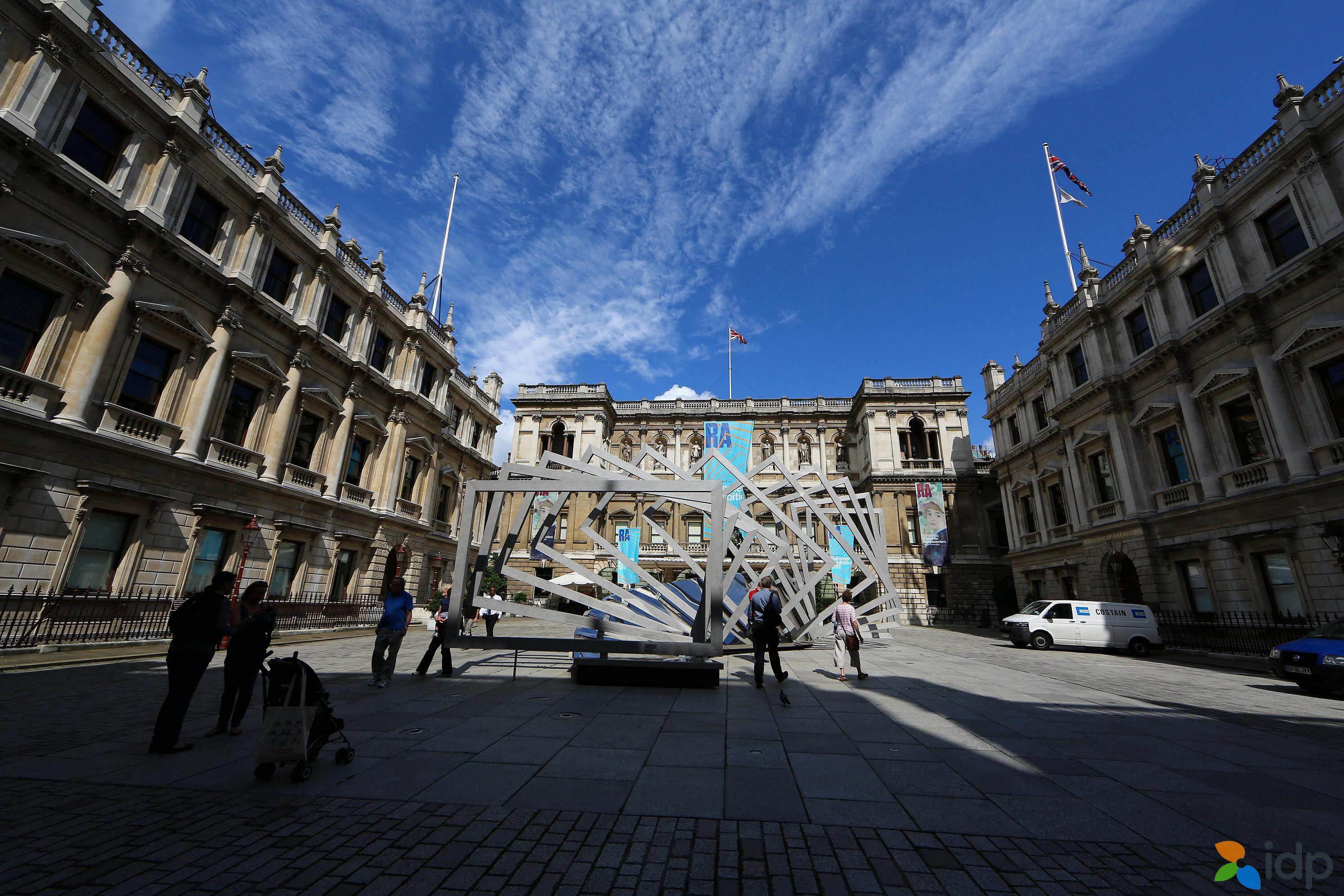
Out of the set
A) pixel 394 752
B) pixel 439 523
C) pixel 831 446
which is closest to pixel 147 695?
pixel 394 752

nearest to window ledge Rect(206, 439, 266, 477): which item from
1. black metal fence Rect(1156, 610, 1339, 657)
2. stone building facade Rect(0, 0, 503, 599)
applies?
stone building facade Rect(0, 0, 503, 599)

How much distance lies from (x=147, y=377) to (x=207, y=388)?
4.70 feet

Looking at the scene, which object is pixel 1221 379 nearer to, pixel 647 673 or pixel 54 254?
pixel 647 673

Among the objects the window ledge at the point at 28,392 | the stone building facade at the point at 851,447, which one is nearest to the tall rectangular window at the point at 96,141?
the window ledge at the point at 28,392

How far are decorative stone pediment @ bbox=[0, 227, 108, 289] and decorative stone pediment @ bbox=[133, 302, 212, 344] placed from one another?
1024mm

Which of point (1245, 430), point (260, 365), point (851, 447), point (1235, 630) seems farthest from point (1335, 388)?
point (260, 365)

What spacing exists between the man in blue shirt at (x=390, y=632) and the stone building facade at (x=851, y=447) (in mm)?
23278

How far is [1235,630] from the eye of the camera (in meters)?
17.2

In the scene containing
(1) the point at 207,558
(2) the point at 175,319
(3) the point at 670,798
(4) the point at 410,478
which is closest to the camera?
(3) the point at 670,798

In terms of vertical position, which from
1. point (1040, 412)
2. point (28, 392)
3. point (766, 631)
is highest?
point (1040, 412)

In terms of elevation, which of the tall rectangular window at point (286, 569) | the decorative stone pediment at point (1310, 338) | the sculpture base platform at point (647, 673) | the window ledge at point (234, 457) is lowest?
the sculpture base platform at point (647, 673)

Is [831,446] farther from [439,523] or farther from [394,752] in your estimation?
[394,752]

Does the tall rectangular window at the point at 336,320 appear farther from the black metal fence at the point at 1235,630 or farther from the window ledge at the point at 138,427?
the black metal fence at the point at 1235,630

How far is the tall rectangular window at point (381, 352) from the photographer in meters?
25.9
